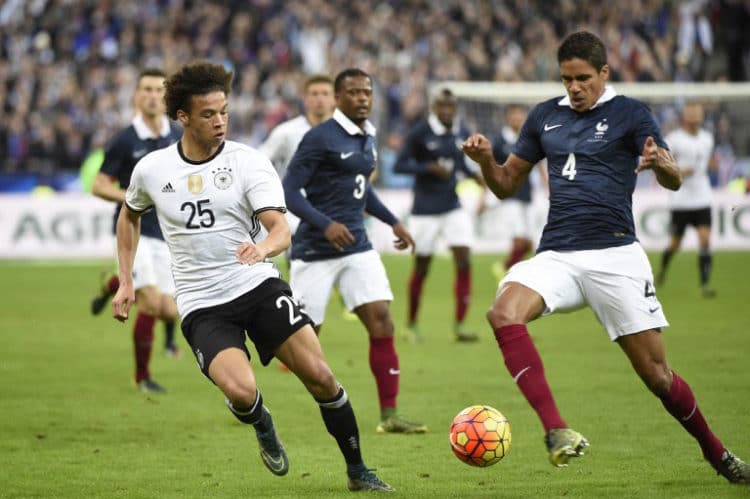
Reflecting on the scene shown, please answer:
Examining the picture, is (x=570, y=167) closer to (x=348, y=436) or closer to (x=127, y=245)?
(x=348, y=436)

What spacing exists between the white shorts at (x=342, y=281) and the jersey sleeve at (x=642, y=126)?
269 centimetres

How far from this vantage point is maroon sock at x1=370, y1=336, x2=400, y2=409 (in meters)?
9.66

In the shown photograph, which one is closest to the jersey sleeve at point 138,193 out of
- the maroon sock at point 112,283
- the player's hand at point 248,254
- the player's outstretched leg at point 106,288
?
the player's hand at point 248,254

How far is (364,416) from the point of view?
10.2m

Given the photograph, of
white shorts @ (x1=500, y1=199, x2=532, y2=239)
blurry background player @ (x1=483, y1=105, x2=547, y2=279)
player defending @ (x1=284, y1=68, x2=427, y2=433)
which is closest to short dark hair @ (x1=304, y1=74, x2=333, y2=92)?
player defending @ (x1=284, y1=68, x2=427, y2=433)

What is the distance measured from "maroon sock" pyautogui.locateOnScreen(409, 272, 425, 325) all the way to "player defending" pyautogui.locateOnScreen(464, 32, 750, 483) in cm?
729

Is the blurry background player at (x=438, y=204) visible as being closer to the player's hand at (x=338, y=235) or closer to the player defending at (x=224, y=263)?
the player's hand at (x=338, y=235)

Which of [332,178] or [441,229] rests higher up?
[332,178]

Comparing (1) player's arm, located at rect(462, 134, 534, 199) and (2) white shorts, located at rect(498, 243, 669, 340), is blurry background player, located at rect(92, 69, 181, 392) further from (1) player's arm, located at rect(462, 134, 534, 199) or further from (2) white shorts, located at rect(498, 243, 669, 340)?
(2) white shorts, located at rect(498, 243, 669, 340)

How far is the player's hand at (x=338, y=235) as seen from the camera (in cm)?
931

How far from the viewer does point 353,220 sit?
10008 millimetres

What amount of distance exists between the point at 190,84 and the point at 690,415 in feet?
11.0

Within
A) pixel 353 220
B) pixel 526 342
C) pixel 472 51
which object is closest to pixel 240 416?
pixel 526 342

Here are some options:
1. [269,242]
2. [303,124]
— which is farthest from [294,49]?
[269,242]
